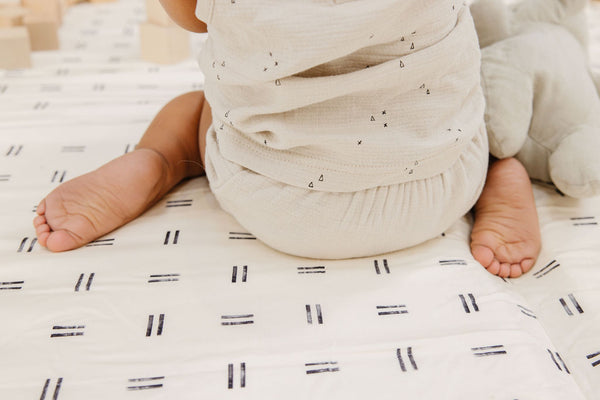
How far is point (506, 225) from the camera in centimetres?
74

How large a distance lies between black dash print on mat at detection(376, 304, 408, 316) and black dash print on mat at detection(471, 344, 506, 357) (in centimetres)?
9

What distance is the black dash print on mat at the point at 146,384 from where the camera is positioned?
0.54 m

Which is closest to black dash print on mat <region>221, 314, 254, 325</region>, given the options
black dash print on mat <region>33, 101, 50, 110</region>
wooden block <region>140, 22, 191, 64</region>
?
black dash print on mat <region>33, 101, 50, 110</region>

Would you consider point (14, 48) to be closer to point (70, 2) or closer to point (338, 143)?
point (70, 2)

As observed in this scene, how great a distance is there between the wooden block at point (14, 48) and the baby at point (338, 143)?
65 centimetres

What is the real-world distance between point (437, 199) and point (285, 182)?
193mm

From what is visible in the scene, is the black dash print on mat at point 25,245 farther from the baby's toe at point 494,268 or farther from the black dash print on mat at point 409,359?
the baby's toe at point 494,268

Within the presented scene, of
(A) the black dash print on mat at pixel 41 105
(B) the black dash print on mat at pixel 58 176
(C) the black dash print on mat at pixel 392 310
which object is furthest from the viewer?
(A) the black dash print on mat at pixel 41 105

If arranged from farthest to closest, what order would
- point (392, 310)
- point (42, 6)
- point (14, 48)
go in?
point (42, 6), point (14, 48), point (392, 310)

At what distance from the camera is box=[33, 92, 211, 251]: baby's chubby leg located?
2.35 feet

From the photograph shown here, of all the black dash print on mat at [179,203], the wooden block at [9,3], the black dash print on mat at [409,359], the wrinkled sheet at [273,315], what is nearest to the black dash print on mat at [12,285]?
the wrinkled sheet at [273,315]

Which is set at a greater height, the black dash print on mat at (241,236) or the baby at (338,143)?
the baby at (338,143)

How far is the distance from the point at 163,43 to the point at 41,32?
32 centimetres

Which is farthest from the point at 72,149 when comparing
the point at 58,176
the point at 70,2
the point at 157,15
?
the point at 70,2
